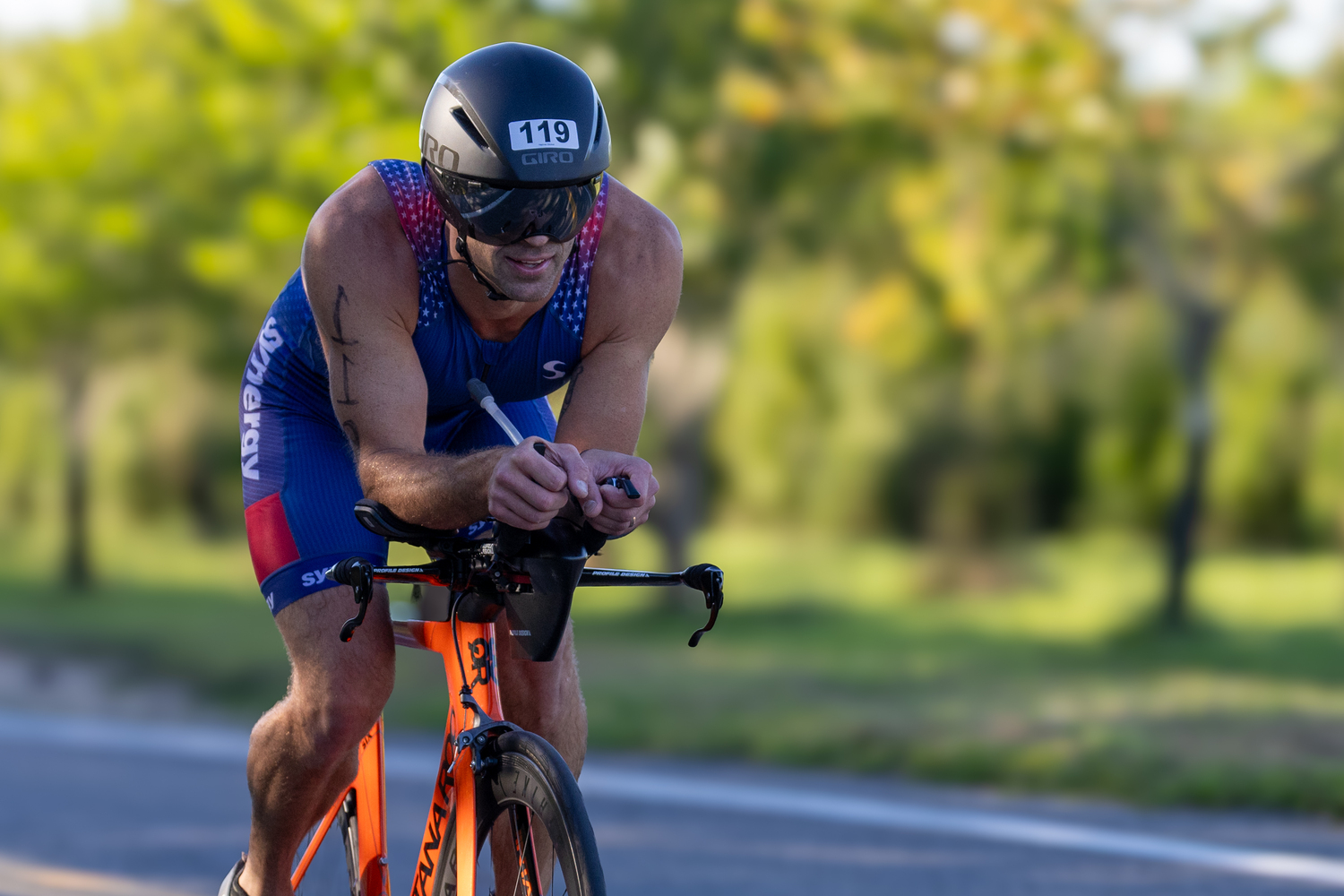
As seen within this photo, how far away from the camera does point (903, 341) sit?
1342cm

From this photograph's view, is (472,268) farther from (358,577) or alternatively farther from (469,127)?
(358,577)

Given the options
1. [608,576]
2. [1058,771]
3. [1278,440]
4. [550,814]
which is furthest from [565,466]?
[1278,440]

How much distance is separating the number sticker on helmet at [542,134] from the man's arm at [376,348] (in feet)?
1.45

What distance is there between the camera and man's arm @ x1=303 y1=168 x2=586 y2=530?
3.16 meters

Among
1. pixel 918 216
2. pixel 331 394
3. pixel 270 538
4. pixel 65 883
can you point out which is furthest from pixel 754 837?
pixel 918 216

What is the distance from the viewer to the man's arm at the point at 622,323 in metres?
3.50

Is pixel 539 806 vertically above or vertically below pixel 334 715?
below

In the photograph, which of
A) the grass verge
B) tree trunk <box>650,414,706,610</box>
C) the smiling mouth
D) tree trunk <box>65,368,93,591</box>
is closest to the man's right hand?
the smiling mouth

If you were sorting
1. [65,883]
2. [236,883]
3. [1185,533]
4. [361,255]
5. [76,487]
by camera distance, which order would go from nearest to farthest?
[361,255] < [236,883] < [65,883] < [1185,533] < [76,487]

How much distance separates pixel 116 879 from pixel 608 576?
143 inches

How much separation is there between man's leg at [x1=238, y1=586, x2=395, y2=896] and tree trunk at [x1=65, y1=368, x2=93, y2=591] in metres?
20.1

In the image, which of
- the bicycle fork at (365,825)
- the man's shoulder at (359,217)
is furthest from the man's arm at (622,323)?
the bicycle fork at (365,825)

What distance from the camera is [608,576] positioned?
318 centimetres

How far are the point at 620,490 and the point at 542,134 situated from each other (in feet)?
2.36
